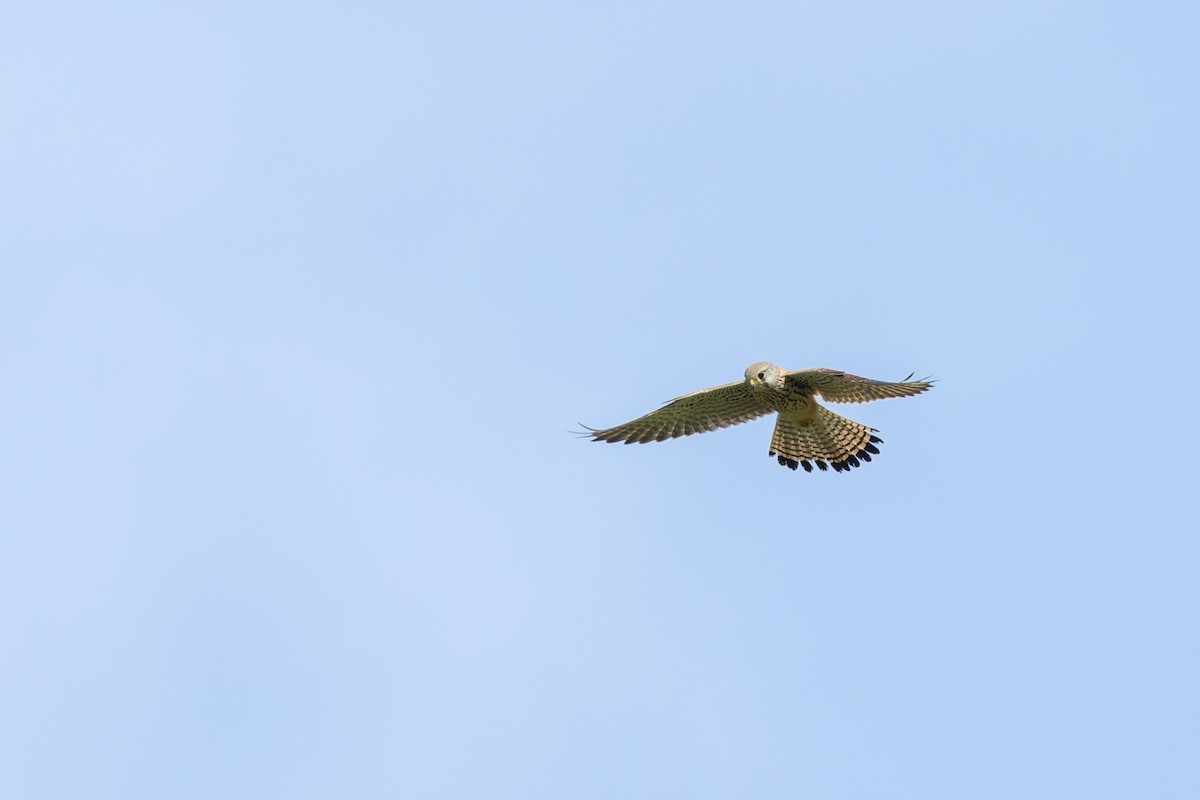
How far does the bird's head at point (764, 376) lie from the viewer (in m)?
15.3

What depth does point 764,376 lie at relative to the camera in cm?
1534

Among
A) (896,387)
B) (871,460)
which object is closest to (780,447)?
(871,460)

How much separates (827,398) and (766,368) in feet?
2.86

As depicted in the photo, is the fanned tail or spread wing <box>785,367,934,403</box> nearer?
spread wing <box>785,367,934,403</box>

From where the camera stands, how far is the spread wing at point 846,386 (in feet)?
48.3

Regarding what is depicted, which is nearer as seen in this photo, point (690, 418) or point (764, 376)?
point (764, 376)

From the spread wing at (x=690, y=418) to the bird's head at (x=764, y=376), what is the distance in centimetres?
65

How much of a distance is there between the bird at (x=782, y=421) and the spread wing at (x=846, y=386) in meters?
0.01

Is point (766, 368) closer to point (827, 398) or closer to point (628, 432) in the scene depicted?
point (827, 398)

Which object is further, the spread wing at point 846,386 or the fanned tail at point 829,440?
the fanned tail at point 829,440

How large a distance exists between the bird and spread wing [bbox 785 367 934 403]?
0.04ft

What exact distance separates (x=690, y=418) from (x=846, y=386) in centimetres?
198

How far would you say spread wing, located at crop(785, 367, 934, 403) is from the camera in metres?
14.7

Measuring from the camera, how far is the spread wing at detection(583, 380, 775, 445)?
53.4 ft
